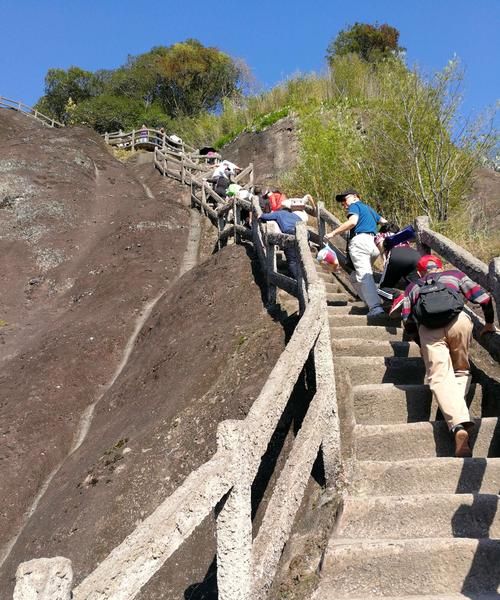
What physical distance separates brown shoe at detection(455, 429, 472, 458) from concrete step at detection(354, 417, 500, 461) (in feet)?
0.78

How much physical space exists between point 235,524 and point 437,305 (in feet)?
9.84

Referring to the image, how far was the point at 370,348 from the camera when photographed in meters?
6.93

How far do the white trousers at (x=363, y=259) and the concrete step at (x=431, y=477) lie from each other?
346 centimetres

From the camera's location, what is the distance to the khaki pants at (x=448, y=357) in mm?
5418

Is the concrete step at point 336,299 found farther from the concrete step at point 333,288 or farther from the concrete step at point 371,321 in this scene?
the concrete step at point 371,321

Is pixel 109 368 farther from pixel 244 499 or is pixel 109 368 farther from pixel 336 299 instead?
pixel 244 499

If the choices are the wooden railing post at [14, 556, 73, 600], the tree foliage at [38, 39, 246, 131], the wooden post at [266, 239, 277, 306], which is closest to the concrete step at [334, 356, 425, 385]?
the wooden post at [266, 239, 277, 306]

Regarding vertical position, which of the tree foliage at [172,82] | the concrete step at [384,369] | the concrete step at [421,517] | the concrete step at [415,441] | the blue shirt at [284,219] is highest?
the tree foliage at [172,82]

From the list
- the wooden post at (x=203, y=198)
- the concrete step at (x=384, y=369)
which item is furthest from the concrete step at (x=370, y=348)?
the wooden post at (x=203, y=198)

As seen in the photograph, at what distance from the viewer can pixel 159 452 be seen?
23.0 feet

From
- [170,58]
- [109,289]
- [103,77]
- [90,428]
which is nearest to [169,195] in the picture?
[109,289]

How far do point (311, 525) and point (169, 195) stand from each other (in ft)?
75.3

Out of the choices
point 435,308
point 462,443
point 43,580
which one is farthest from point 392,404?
point 43,580

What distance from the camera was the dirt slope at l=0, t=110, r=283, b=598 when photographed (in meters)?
6.76
